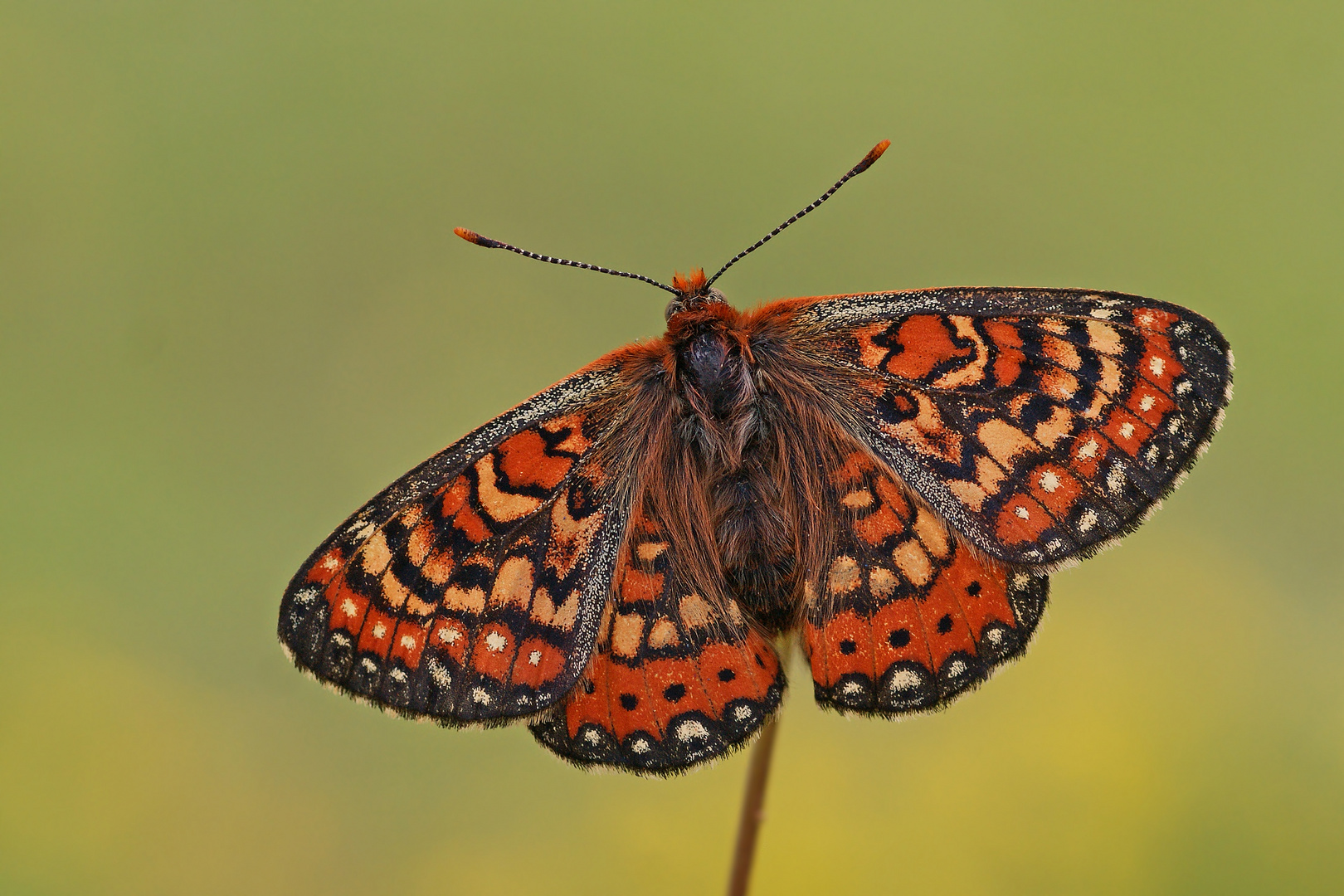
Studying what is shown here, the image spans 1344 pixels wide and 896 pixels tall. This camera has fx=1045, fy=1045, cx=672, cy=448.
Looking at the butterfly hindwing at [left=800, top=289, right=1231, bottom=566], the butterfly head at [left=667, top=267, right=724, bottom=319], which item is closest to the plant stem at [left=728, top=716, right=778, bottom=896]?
the butterfly hindwing at [left=800, top=289, right=1231, bottom=566]

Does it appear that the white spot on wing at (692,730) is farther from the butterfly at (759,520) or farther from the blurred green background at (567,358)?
the blurred green background at (567,358)

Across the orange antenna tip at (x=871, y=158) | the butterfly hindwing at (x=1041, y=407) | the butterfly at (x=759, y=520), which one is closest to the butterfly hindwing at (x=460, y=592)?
the butterfly at (x=759, y=520)

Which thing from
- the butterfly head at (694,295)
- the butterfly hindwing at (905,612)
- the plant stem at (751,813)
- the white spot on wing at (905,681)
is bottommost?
the plant stem at (751,813)

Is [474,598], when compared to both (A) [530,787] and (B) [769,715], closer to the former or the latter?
(B) [769,715]

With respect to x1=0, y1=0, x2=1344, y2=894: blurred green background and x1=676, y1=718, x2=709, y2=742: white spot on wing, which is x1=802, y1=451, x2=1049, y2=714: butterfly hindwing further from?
x1=0, y1=0, x2=1344, y2=894: blurred green background

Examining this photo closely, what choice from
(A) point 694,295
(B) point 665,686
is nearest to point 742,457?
A: (A) point 694,295

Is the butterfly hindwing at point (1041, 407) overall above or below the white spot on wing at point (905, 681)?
above
